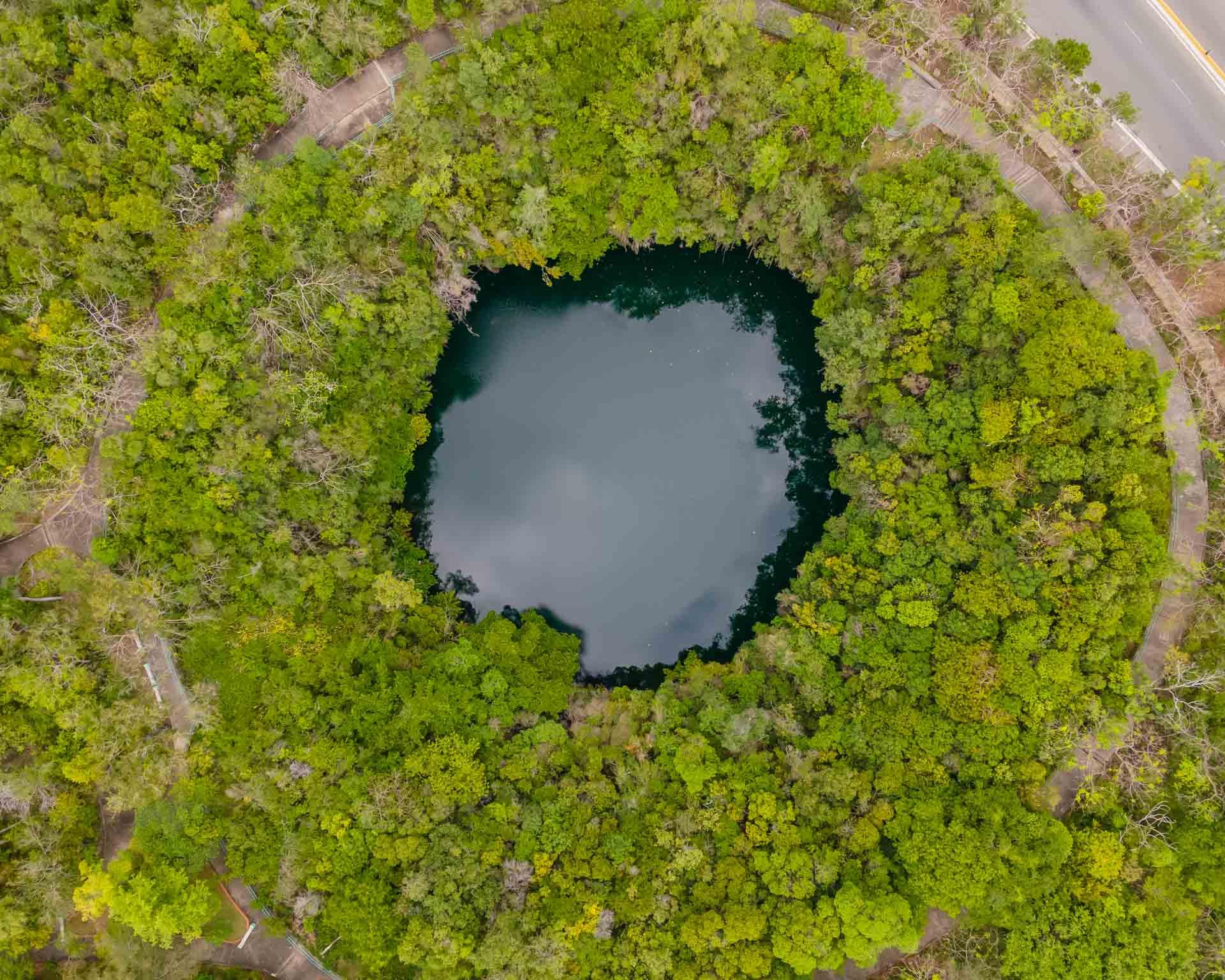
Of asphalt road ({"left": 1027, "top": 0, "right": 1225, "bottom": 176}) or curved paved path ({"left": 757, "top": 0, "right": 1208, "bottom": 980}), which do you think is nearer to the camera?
curved paved path ({"left": 757, "top": 0, "right": 1208, "bottom": 980})

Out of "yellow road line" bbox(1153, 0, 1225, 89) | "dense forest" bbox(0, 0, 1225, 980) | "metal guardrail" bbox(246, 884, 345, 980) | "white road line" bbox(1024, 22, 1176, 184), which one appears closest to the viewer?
"dense forest" bbox(0, 0, 1225, 980)

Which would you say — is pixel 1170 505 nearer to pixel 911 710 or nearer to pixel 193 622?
pixel 911 710

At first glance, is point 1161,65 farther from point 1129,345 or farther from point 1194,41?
point 1129,345

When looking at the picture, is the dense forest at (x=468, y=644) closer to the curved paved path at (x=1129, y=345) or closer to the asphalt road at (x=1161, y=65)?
the curved paved path at (x=1129, y=345)

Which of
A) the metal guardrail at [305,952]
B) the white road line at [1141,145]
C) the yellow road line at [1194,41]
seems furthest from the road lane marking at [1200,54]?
the metal guardrail at [305,952]

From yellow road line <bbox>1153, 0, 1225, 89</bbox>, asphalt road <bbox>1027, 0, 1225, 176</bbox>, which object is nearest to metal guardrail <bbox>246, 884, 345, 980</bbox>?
asphalt road <bbox>1027, 0, 1225, 176</bbox>

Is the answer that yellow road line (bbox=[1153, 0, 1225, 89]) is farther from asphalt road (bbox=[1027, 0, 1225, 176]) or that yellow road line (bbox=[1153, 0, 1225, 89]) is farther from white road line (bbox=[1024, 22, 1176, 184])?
white road line (bbox=[1024, 22, 1176, 184])

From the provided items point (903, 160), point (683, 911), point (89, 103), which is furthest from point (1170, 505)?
point (89, 103)
